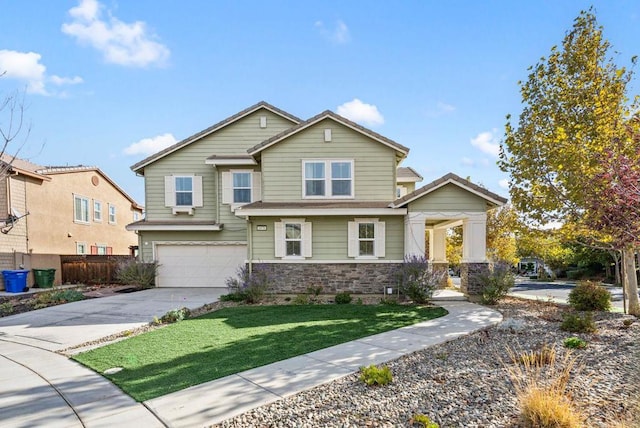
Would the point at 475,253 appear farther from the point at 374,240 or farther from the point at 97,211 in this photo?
the point at 97,211

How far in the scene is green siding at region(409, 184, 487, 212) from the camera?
1206 centimetres

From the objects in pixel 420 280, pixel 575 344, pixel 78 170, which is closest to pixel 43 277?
pixel 78 170

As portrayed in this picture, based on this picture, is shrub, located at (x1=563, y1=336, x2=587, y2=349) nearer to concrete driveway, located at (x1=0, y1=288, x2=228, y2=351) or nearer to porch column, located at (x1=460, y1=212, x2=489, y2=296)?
porch column, located at (x1=460, y1=212, x2=489, y2=296)

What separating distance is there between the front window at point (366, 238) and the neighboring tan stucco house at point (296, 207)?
4 cm

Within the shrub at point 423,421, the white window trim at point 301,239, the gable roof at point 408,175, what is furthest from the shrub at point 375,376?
the gable roof at point 408,175

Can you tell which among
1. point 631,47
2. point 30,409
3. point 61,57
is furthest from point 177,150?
point 631,47

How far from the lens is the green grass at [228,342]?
5.14m

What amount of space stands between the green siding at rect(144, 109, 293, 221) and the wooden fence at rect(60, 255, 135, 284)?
352 cm

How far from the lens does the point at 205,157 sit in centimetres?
1633

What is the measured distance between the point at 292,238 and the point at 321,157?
3340mm

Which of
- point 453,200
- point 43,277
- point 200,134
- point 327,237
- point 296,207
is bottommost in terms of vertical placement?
point 43,277

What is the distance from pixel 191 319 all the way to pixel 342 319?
3.97 m

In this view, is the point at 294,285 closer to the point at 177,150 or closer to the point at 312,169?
the point at 312,169

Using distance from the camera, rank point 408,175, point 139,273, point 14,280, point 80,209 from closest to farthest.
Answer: point 14,280
point 139,273
point 408,175
point 80,209
